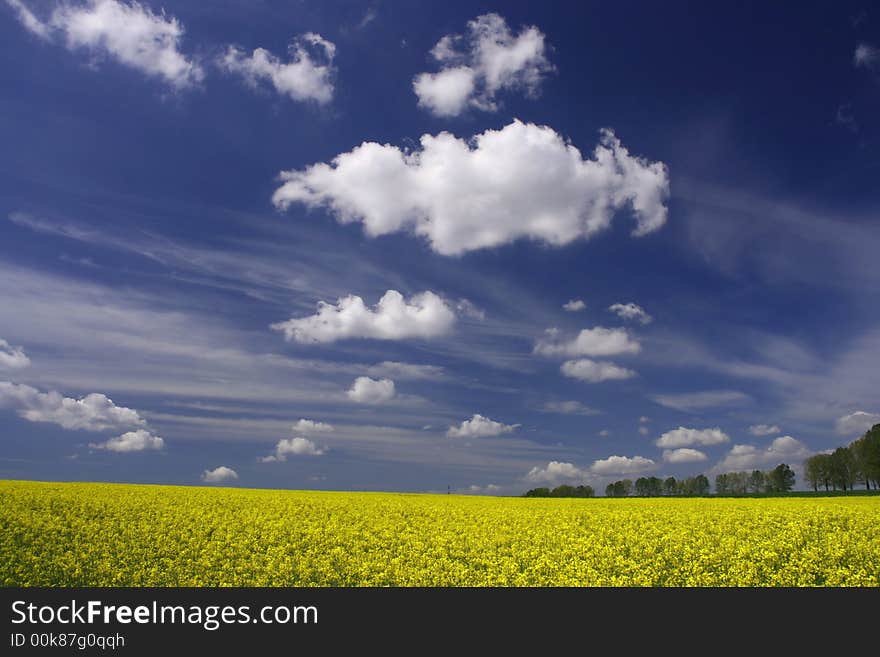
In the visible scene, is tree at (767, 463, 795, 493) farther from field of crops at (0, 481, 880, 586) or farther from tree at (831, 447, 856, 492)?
field of crops at (0, 481, 880, 586)

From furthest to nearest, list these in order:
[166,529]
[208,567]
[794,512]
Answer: [794,512]
[166,529]
[208,567]

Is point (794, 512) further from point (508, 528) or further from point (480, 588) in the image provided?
point (480, 588)

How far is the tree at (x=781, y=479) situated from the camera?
134m

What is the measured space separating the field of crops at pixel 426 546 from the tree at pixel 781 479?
11996 centimetres

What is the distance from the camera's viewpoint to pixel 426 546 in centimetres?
2392

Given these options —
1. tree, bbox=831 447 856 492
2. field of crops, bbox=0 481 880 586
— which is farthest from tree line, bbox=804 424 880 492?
field of crops, bbox=0 481 880 586

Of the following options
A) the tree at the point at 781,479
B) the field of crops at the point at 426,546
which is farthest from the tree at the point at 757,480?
the field of crops at the point at 426,546

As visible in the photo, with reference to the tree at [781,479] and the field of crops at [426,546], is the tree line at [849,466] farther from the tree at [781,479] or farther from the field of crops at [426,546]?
the field of crops at [426,546]

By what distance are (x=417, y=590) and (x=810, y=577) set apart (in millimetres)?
13272

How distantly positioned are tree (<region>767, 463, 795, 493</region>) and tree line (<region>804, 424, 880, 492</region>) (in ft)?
14.4

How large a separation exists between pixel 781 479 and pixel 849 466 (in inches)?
767

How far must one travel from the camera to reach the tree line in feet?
340

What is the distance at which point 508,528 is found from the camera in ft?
90.0

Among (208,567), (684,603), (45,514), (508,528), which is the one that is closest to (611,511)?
(508,528)
